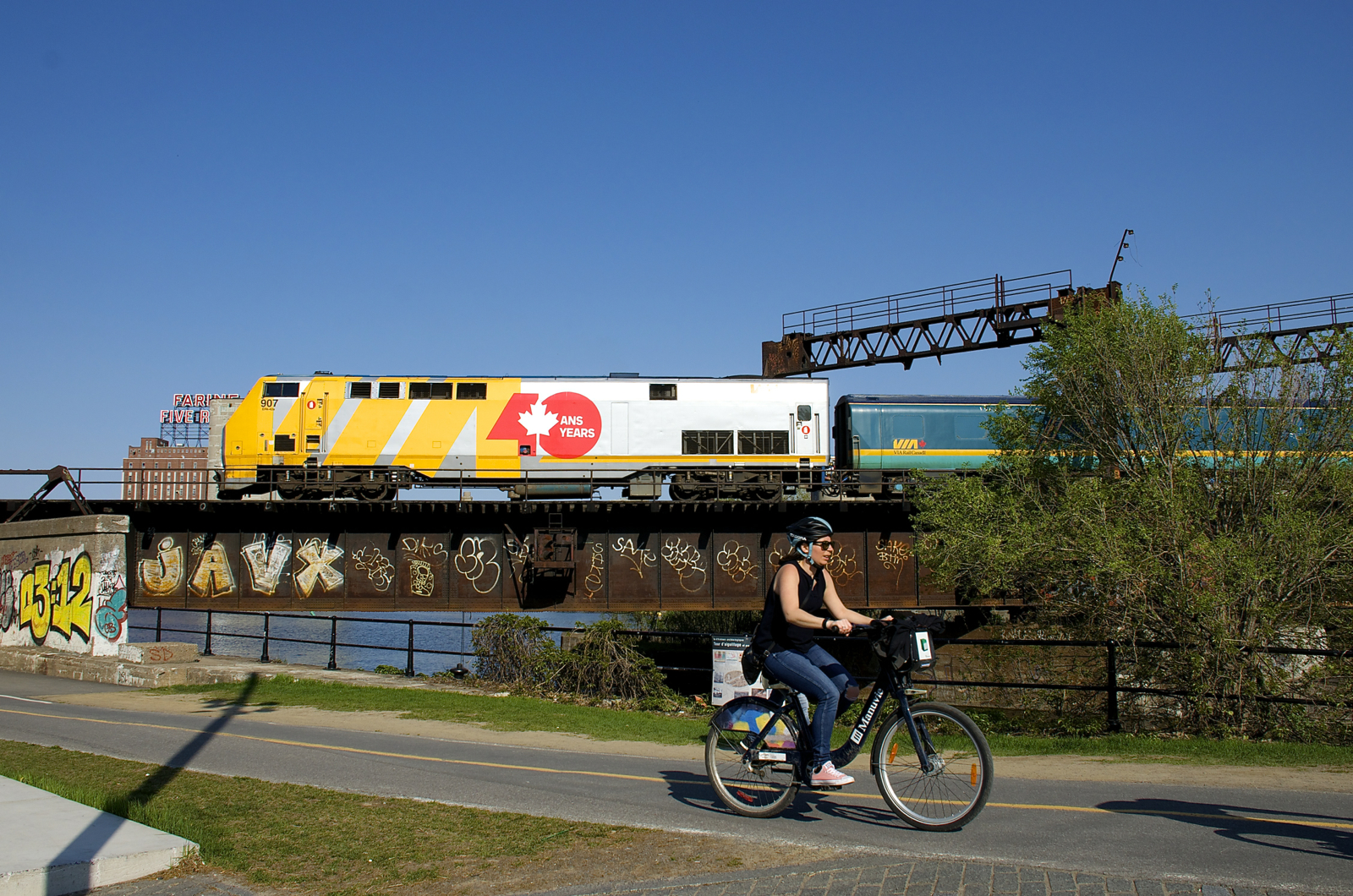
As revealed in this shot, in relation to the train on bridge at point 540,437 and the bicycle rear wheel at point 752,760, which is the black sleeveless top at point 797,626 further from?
the train on bridge at point 540,437

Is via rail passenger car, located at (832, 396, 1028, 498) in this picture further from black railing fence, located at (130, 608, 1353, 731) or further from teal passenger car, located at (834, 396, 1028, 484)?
black railing fence, located at (130, 608, 1353, 731)

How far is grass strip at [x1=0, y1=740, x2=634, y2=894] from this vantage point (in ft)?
18.2

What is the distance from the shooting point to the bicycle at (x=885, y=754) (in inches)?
234

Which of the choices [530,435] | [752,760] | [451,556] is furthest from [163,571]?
[752,760]

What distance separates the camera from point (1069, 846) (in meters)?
5.66

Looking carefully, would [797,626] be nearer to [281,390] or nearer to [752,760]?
[752,760]

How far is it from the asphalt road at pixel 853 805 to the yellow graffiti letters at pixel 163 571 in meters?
13.0

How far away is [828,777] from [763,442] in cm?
2232

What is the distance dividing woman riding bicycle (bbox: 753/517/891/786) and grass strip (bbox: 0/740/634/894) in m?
1.41

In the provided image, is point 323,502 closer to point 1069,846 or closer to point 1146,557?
point 1146,557

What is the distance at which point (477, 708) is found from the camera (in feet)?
46.9

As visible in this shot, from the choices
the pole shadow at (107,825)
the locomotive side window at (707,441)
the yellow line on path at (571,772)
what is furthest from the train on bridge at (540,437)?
the pole shadow at (107,825)

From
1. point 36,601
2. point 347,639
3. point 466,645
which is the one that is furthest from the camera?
point 347,639

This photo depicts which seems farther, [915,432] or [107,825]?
[915,432]
